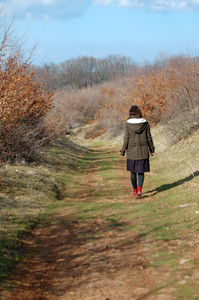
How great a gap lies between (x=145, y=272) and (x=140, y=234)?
1.56 metres

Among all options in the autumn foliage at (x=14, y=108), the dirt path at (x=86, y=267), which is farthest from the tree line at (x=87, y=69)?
the dirt path at (x=86, y=267)

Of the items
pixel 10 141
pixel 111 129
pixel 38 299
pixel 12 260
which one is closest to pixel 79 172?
pixel 10 141

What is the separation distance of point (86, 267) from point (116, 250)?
Answer: 671 millimetres

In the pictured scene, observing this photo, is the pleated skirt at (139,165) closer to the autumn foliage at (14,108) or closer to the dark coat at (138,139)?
the dark coat at (138,139)

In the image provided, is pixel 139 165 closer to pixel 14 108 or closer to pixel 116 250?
pixel 116 250

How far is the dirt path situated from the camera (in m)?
4.16

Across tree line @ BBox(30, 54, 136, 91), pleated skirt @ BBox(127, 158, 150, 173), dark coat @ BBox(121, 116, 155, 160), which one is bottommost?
pleated skirt @ BBox(127, 158, 150, 173)

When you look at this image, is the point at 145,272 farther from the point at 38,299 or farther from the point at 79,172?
the point at 79,172

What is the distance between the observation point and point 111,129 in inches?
1526

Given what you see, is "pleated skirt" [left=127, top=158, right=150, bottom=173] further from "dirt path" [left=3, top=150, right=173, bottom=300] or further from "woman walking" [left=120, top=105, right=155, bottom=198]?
"dirt path" [left=3, top=150, right=173, bottom=300]

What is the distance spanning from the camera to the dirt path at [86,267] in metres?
4.16

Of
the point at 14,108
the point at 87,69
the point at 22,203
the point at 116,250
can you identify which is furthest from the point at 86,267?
the point at 87,69

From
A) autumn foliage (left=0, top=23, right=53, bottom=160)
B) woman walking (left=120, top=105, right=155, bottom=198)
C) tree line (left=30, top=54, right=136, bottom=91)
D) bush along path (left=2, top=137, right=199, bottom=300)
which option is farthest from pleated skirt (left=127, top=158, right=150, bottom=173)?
tree line (left=30, top=54, right=136, bottom=91)

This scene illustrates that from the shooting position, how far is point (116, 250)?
5.40m
